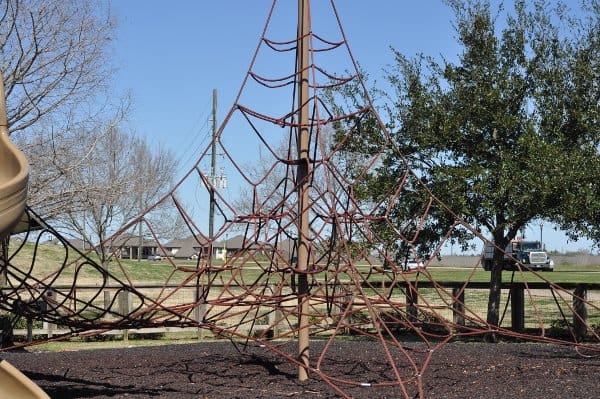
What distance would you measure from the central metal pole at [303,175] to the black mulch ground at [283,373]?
40 cm

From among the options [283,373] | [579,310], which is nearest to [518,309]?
[579,310]

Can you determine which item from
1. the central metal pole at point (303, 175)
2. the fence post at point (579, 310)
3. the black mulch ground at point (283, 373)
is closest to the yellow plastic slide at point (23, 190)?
the black mulch ground at point (283, 373)

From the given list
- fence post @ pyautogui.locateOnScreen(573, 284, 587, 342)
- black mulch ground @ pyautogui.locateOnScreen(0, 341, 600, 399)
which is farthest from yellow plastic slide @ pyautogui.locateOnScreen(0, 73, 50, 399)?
fence post @ pyautogui.locateOnScreen(573, 284, 587, 342)

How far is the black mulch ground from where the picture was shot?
21.9 feet

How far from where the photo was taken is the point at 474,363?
27.6 feet

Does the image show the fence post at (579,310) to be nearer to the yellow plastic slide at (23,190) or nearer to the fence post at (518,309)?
Answer: the fence post at (518,309)

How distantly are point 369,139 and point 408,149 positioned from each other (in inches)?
24.0

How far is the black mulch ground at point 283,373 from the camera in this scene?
666cm

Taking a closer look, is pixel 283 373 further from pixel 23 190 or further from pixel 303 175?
pixel 23 190

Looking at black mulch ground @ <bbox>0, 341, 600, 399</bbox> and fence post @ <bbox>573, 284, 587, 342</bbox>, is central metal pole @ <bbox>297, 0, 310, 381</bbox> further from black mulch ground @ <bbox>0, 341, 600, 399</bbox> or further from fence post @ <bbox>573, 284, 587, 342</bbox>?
fence post @ <bbox>573, 284, 587, 342</bbox>

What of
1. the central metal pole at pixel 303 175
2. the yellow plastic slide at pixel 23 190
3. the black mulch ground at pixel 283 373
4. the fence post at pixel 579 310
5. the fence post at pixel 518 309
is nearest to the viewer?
the yellow plastic slide at pixel 23 190

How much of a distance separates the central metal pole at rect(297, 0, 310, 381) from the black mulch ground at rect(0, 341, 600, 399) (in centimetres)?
40

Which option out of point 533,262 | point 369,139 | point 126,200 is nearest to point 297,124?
point 369,139

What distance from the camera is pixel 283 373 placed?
7.81 meters
